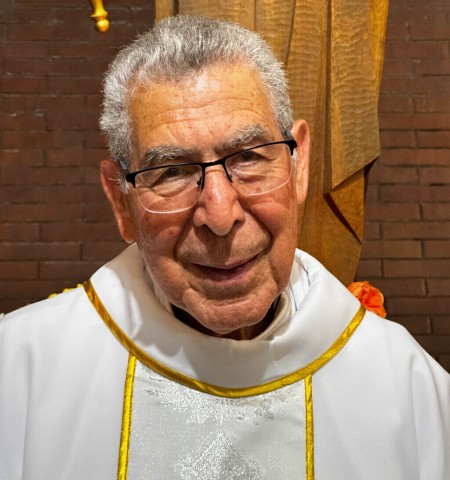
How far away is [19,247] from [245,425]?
2.40 meters

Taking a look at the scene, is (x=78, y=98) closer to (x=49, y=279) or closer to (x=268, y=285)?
(x=49, y=279)

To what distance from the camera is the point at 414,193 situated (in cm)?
383

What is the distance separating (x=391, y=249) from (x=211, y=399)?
235cm

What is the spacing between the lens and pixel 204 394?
1665 millimetres

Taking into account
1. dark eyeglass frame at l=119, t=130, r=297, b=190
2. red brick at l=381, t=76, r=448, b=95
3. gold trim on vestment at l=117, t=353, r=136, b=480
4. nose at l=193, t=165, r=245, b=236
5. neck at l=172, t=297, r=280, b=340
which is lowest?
gold trim on vestment at l=117, t=353, r=136, b=480

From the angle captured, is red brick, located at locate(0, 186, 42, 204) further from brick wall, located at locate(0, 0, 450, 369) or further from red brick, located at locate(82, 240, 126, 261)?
red brick, located at locate(82, 240, 126, 261)

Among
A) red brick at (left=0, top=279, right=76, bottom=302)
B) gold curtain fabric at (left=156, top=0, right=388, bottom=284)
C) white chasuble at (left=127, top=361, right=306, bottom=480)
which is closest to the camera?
white chasuble at (left=127, top=361, right=306, bottom=480)

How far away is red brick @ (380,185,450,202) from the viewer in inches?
150

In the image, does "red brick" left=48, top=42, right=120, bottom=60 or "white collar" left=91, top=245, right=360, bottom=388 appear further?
"red brick" left=48, top=42, right=120, bottom=60

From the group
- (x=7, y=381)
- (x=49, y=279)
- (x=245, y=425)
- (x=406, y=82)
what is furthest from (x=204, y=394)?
(x=406, y=82)

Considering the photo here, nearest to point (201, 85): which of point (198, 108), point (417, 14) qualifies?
point (198, 108)

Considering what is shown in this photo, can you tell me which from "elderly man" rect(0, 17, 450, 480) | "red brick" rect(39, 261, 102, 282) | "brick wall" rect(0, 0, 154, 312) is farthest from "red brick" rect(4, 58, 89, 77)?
"elderly man" rect(0, 17, 450, 480)

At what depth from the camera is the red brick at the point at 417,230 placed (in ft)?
12.6

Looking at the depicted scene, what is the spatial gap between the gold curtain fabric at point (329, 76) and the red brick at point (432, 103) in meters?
1.56
